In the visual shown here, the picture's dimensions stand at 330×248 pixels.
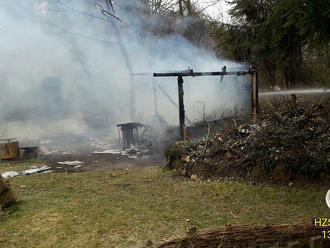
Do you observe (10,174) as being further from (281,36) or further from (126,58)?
(126,58)

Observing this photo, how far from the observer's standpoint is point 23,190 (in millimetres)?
6094

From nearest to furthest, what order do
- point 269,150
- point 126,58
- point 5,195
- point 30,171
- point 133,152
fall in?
1. point 5,195
2. point 269,150
3. point 30,171
4. point 133,152
5. point 126,58

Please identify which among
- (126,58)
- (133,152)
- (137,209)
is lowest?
(133,152)

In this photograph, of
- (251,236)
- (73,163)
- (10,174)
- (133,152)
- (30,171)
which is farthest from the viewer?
(133,152)

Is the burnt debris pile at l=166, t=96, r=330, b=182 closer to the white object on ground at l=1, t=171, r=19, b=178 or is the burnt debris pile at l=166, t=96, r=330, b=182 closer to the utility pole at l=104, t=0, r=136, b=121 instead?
the white object on ground at l=1, t=171, r=19, b=178

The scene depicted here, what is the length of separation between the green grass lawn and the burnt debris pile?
33cm

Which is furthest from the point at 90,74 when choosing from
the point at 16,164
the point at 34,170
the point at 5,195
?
the point at 5,195

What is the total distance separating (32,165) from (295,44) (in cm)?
744

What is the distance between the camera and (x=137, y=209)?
15.6 ft

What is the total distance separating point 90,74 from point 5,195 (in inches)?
384

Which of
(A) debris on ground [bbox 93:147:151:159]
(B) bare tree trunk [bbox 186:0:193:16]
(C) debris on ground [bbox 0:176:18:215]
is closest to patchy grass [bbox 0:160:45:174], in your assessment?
(A) debris on ground [bbox 93:147:151:159]

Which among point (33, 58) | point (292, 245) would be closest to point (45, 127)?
point (33, 58)

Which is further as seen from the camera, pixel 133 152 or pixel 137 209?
pixel 133 152

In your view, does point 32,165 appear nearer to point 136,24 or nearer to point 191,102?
point 191,102
